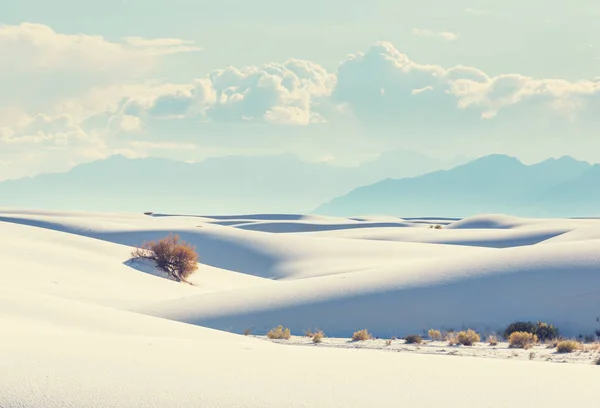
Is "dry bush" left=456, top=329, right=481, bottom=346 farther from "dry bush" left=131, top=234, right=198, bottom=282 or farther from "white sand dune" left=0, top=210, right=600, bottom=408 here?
"dry bush" left=131, top=234, right=198, bottom=282

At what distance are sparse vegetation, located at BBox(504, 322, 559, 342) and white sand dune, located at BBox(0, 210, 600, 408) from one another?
1.03 m

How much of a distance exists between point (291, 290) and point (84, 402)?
1758cm

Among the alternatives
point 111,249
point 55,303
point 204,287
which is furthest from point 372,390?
point 111,249

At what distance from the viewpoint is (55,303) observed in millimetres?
18812

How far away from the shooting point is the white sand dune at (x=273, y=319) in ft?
32.5

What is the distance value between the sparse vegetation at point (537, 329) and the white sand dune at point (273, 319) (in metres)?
1.03

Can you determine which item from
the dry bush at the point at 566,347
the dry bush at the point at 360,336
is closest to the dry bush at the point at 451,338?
the dry bush at the point at 360,336

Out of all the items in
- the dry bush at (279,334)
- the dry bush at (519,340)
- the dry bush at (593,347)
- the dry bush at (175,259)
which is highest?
the dry bush at (175,259)

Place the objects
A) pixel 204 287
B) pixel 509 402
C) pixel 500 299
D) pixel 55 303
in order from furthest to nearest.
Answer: pixel 204 287 < pixel 500 299 < pixel 55 303 < pixel 509 402

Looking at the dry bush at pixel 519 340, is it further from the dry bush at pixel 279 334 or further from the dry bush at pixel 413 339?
the dry bush at pixel 279 334

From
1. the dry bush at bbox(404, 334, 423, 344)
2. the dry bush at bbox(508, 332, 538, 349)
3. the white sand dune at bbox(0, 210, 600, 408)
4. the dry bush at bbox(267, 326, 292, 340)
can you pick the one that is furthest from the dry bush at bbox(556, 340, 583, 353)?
the dry bush at bbox(267, 326, 292, 340)

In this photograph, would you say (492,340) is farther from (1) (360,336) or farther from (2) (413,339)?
(1) (360,336)

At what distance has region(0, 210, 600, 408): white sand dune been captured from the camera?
9904 millimetres

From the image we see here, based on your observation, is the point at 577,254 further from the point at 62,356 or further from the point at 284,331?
the point at 62,356
